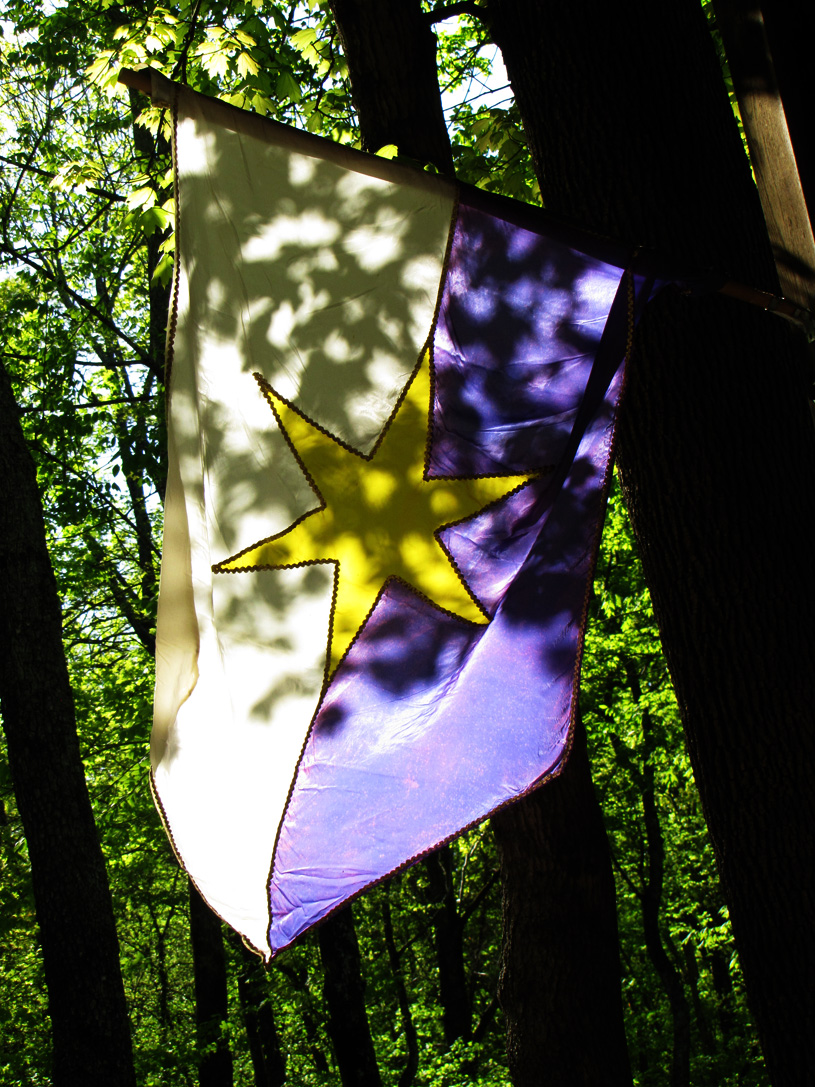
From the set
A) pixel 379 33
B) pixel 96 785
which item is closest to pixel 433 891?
pixel 96 785

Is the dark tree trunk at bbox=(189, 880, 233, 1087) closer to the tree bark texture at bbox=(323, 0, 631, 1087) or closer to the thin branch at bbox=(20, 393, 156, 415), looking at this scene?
the thin branch at bbox=(20, 393, 156, 415)

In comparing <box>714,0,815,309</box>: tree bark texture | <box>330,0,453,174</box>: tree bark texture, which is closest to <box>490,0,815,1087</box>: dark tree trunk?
<box>714,0,815,309</box>: tree bark texture

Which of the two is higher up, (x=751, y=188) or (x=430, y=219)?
(x=751, y=188)

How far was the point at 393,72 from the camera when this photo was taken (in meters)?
4.25

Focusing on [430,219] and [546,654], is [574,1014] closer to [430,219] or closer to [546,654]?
[546,654]

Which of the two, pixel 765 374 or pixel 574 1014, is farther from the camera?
pixel 574 1014

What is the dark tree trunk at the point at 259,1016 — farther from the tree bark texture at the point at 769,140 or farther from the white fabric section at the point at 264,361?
the tree bark texture at the point at 769,140

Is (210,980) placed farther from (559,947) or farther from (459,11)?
(459,11)

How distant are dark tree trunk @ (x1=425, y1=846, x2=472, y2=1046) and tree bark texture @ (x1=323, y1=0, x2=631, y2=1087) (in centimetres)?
1005

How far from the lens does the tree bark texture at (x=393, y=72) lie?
4230mm

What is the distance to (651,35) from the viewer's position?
2984 mm

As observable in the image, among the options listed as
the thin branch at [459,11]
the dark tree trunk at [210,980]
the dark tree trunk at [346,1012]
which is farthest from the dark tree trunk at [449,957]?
the thin branch at [459,11]

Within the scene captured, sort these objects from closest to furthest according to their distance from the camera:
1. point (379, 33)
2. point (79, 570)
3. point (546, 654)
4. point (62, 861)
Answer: point (546, 654) → point (379, 33) → point (62, 861) → point (79, 570)

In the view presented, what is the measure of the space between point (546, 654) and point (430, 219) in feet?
4.09
